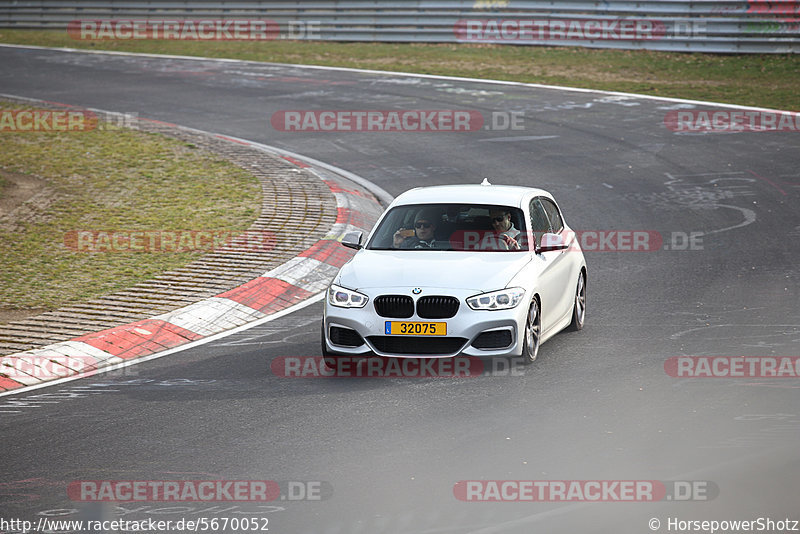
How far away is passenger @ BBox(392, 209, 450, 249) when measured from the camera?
411 inches

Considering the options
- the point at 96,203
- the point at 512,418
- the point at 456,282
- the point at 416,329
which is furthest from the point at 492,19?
the point at 512,418

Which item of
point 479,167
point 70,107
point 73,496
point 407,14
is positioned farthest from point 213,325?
point 407,14

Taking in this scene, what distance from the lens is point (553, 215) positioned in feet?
38.3

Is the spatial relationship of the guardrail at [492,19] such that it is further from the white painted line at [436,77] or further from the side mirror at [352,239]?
the side mirror at [352,239]

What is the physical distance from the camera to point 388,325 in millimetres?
9375

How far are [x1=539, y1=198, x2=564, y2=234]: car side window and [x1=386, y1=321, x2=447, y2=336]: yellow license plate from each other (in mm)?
2570

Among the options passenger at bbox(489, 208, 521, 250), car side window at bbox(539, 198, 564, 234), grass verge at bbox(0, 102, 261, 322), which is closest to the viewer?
passenger at bbox(489, 208, 521, 250)

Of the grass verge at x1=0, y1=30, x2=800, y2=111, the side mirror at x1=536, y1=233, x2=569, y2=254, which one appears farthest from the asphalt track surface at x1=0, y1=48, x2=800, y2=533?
the grass verge at x1=0, y1=30, x2=800, y2=111

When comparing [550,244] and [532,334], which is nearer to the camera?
[532,334]

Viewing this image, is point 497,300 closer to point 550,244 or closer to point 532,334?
point 532,334

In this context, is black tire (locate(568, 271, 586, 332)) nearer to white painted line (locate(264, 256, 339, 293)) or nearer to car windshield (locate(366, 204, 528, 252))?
car windshield (locate(366, 204, 528, 252))

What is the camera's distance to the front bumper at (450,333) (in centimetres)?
931

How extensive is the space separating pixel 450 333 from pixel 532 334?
0.91m

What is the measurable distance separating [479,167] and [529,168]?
0.87m
